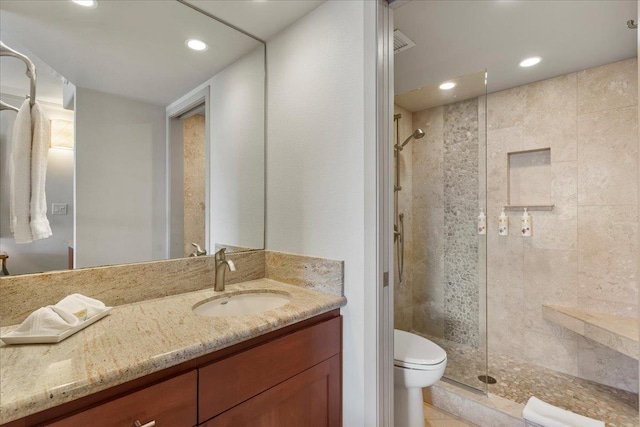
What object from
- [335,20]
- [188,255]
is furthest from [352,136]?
[188,255]

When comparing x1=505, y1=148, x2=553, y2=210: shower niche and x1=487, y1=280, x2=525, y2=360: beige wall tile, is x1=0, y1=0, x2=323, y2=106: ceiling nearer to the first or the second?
x1=505, y1=148, x2=553, y2=210: shower niche

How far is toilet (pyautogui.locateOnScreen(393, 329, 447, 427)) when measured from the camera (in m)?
1.53

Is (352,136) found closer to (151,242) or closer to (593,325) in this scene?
(151,242)

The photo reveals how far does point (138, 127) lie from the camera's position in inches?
51.5

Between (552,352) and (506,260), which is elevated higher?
(506,260)

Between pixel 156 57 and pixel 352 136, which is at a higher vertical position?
pixel 156 57

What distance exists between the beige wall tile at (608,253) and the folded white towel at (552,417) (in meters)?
0.83

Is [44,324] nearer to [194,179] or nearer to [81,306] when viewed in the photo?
[81,306]

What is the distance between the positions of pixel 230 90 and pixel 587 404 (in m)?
2.89

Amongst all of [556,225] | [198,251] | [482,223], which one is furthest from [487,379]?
[198,251]

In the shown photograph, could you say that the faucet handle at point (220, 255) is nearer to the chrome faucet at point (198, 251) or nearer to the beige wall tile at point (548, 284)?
the chrome faucet at point (198, 251)

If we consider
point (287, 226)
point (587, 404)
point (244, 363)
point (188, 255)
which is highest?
point (287, 226)

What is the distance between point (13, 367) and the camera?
695 millimetres

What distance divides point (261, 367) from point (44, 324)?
0.65 m
